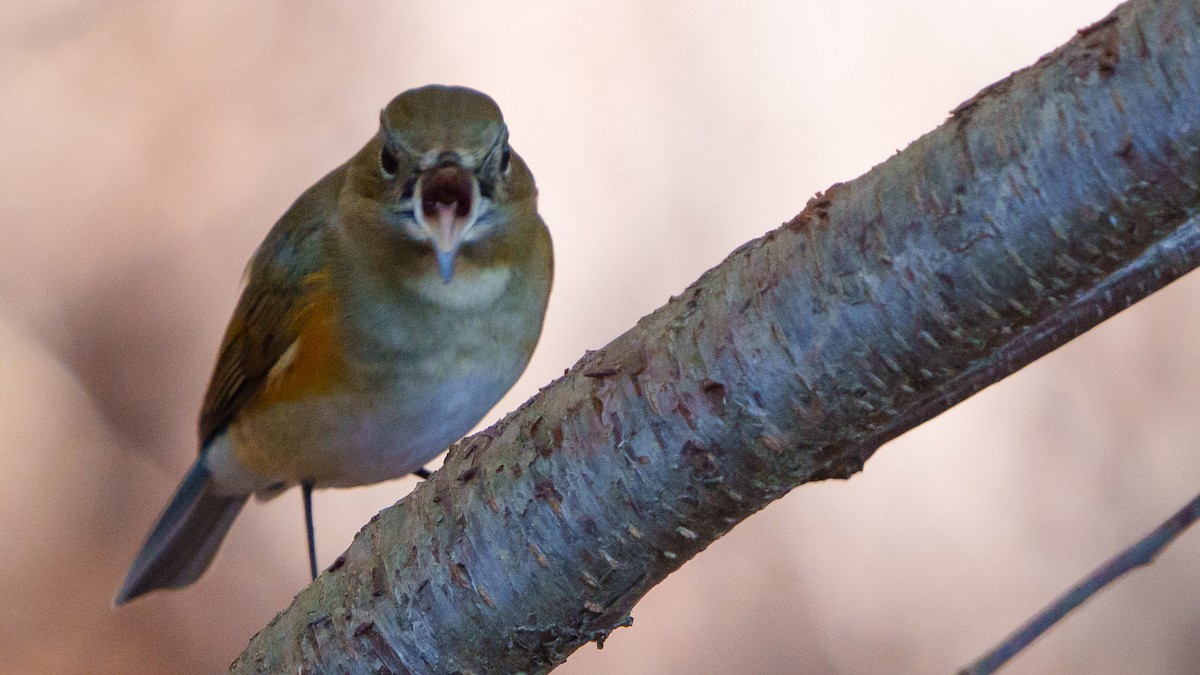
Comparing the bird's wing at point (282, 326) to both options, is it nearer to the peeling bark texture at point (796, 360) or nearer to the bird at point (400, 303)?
the bird at point (400, 303)

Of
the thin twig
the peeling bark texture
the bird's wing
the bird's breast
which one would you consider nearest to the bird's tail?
the bird's wing

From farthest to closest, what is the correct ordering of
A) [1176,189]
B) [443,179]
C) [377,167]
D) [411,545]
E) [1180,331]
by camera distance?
[1180,331]
[377,167]
[443,179]
[411,545]
[1176,189]

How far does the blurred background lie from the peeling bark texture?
7.32 feet

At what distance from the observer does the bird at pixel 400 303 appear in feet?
7.32

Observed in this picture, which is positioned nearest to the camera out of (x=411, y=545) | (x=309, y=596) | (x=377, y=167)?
(x=411, y=545)

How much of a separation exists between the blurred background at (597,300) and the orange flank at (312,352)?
1270 millimetres

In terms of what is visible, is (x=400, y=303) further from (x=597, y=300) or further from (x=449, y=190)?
(x=597, y=300)

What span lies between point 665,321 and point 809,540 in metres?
2.55

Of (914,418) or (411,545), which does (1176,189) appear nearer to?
(914,418)

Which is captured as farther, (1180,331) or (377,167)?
(1180,331)

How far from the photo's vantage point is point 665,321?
1.37m

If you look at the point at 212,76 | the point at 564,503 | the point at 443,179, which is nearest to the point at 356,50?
the point at 212,76

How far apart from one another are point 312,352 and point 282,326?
203mm

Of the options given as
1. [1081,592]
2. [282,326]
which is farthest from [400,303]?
[1081,592]
